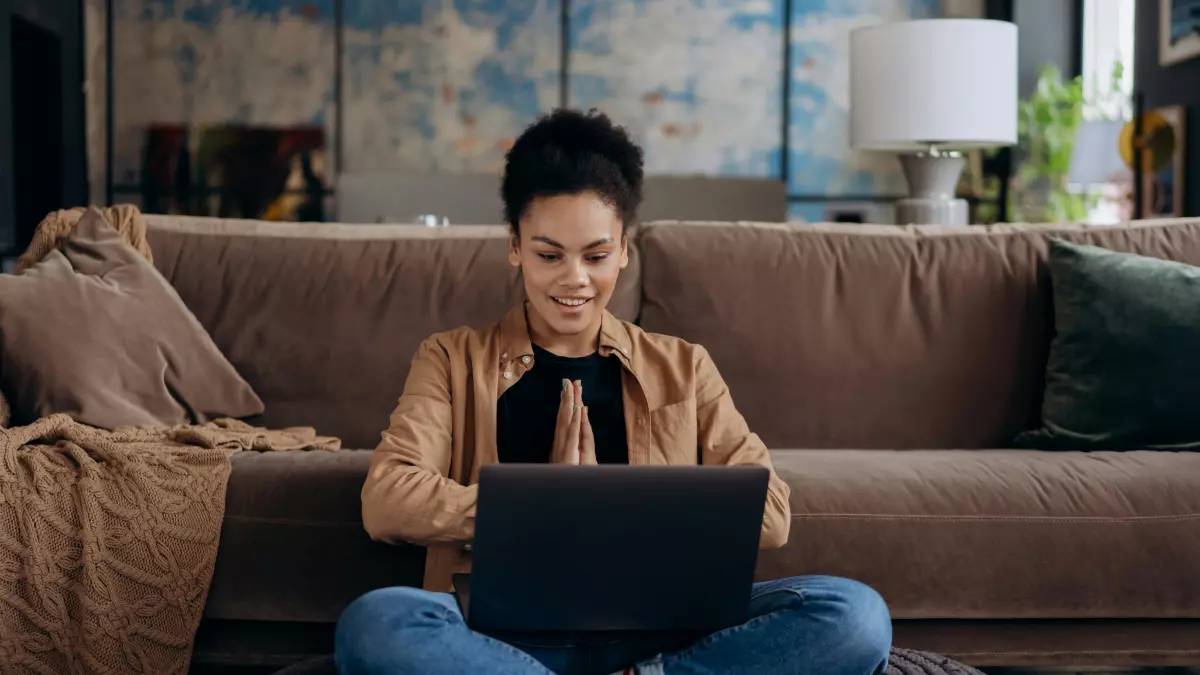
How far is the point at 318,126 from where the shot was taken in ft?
20.1

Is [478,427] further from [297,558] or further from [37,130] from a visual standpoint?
[37,130]

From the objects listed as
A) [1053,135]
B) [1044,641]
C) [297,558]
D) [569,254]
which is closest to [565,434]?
[569,254]

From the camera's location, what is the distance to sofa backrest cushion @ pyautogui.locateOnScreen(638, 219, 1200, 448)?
2334 mm

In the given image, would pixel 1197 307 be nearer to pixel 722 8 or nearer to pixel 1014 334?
pixel 1014 334

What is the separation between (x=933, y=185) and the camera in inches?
144

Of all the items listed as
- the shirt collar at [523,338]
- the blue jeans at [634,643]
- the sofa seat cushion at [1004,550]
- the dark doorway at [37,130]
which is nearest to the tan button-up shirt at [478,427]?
the shirt collar at [523,338]

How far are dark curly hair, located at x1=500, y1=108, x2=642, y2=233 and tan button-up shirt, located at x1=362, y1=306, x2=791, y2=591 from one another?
0.60 feet

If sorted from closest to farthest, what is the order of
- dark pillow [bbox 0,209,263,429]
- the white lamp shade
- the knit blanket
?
the knit blanket
dark pillow [bbox 0,209,263,429]
the white lamp shade

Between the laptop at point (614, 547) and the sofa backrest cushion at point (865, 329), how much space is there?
1034 millimetres

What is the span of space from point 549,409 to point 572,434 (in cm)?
13

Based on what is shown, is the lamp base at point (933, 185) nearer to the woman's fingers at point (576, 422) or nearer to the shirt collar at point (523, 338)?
the shirt collar at point (523, 338)

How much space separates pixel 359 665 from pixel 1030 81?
517 cm

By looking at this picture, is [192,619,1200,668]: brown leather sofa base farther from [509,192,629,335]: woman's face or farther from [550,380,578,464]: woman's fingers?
[509,192,629,335]: woman's face

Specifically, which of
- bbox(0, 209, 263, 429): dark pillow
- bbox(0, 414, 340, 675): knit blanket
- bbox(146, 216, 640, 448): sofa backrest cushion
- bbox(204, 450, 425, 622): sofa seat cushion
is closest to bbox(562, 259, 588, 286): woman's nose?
bbox(204, 450, 425, 622): sofa seat cushion
